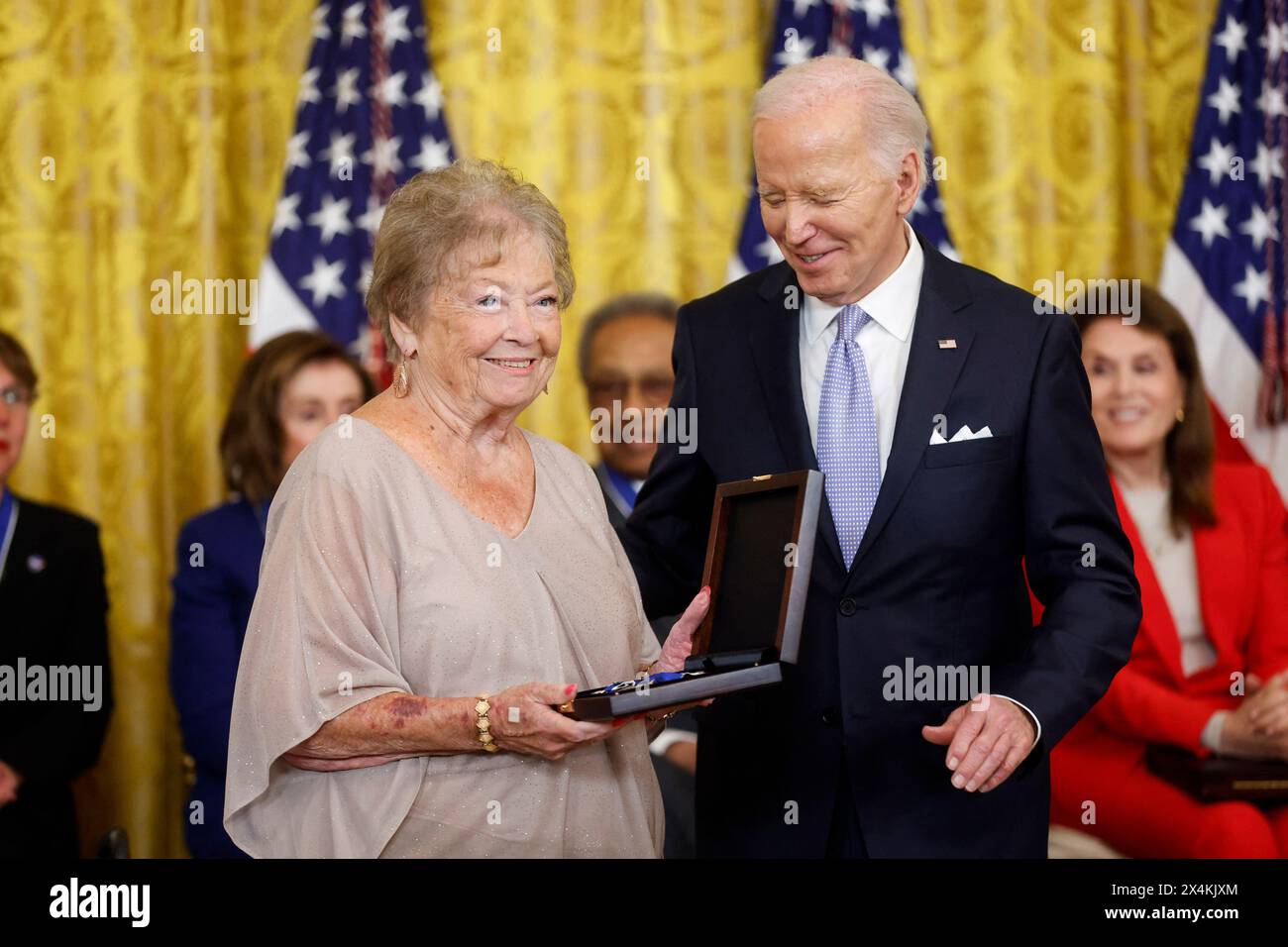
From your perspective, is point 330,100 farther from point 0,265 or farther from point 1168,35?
point 1168,35

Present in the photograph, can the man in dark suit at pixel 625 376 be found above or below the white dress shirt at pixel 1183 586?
above

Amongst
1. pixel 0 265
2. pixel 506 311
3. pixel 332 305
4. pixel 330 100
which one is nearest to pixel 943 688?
pixel 506 311

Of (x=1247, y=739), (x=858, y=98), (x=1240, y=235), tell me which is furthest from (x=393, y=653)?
(x=1240, y=235)

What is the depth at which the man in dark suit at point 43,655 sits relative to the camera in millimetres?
4242

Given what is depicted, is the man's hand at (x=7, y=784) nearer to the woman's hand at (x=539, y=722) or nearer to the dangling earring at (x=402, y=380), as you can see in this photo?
the dangling earring at (x=402, y=380)

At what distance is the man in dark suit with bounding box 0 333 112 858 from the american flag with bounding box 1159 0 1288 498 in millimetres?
3435

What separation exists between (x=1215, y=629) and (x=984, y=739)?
2265mm

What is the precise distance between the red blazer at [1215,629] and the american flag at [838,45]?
3.73 ft

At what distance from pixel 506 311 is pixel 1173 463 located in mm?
2733

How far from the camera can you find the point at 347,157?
5074 millimetres

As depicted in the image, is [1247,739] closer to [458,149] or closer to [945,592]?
[945,592]

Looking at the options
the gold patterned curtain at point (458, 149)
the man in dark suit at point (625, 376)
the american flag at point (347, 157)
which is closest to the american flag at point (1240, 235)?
the gold patterned curtain at point (458, 149)

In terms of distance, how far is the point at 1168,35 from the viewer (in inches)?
207
